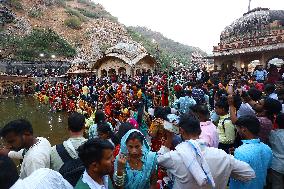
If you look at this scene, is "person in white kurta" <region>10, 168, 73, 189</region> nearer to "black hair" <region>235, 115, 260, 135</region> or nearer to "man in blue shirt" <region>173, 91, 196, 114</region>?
"black hair" <region>235, 115, 260, 135</region>

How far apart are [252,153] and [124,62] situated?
3089cm

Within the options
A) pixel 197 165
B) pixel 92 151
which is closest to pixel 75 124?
pixel 92 151

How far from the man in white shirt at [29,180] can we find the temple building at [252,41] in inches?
928

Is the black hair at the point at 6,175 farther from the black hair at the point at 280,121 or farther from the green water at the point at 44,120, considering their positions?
the green water at the point at 44,120

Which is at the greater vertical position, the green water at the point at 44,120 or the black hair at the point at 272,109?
the black hair at the point at 272,109

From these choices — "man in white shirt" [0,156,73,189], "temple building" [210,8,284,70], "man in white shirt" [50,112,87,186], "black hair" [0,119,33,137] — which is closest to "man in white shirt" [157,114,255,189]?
"man in white shirt" [50,112,87,186]

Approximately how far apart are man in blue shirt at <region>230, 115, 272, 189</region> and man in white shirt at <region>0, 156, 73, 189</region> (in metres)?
2.21

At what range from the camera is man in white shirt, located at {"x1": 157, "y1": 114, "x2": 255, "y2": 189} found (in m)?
2.91

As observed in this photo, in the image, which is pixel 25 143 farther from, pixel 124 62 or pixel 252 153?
pixel 124 62

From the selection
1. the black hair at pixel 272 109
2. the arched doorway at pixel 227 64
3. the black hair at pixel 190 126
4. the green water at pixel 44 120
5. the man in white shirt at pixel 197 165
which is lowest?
the green water at pixel 44 120

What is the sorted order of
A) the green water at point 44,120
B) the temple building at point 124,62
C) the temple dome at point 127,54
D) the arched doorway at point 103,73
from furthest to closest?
the arched doorway at point 103,73 → the temple building at point 124,62 → the temple dome at point 127,54 → the green water at point 44,120

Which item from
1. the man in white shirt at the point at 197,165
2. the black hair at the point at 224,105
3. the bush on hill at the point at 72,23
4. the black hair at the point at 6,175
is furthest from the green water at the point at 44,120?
the bush on hill at the point at 72,23

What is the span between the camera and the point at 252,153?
3.55 m

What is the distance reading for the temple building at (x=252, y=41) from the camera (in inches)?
944
